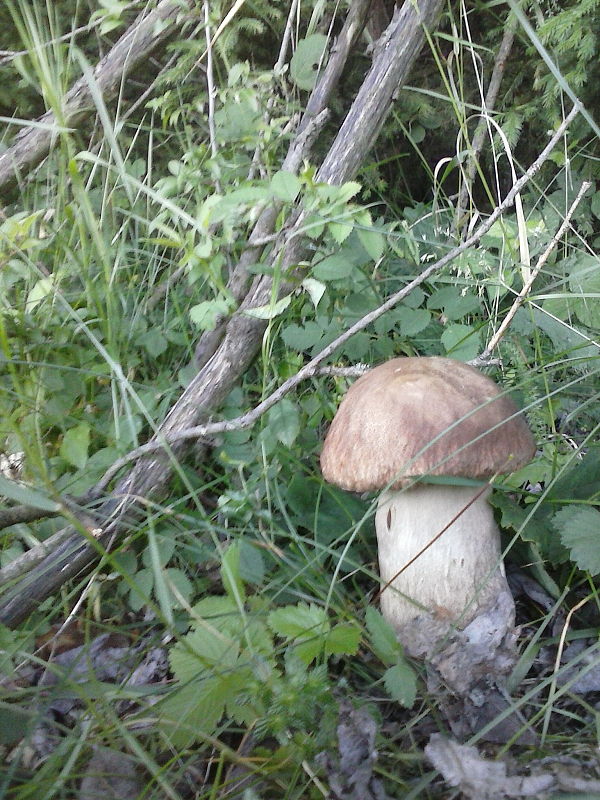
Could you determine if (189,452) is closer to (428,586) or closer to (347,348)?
(347,348)

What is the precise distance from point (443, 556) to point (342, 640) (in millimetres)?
365

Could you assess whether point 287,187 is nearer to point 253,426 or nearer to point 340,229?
point 340,229

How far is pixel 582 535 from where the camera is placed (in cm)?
135

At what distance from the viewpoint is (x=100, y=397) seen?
1.87 metres

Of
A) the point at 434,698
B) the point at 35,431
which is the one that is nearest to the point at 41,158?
the point at 35,431

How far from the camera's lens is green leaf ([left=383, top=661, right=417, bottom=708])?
117 cm

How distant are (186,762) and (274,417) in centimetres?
83

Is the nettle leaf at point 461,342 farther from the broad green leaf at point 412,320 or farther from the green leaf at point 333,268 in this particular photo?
the green leaf at point 333,268

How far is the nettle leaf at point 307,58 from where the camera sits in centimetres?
192

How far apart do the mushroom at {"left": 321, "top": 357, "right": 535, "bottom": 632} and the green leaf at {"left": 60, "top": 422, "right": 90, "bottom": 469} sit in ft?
2.08

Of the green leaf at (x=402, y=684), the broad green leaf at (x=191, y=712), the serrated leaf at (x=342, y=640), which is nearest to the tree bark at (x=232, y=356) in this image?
the broad green leaf at (x=191, y=712)

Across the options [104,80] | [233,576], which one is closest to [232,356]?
[233,576]

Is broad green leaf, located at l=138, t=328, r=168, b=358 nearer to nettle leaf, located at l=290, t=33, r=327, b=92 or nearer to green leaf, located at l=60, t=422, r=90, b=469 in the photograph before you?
green leaf, located at l=60, t=422, r=90, b=469

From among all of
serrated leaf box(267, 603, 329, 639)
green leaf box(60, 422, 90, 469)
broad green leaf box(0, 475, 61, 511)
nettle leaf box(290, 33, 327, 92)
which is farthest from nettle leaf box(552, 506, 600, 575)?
nettle leaf box(290, 33, 327, 92)
